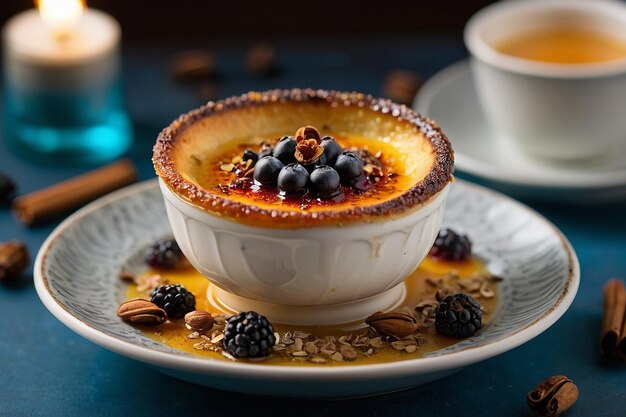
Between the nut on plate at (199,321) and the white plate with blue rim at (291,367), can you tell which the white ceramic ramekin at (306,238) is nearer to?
the nut on plate at (199,321)

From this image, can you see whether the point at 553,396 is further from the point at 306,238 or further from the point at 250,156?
the point at 250,156

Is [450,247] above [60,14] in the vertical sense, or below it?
below

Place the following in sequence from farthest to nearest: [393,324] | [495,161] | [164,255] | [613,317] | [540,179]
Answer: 1. [495,161]
2. [540,179]
3. [164,255]
4. [613,317]
5. [393,324]

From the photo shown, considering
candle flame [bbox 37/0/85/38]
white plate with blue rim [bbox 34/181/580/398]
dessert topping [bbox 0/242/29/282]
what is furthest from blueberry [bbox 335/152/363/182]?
candle flame [bbox 37/0/85/38]

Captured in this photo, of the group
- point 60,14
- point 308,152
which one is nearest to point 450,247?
point 308,152

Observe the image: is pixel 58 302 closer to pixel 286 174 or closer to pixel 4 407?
pixel 4 407

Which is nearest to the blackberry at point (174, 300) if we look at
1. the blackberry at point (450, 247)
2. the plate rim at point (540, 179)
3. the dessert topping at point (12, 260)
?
the dessert topping at point (12, 260)

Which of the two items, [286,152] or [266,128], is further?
[266,128]
